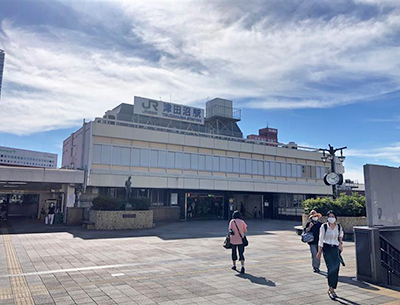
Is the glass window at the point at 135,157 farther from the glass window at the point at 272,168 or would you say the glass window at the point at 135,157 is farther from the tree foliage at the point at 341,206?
the glass window at the point at 272,168

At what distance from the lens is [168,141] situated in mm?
27984

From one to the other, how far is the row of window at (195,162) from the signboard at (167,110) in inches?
148

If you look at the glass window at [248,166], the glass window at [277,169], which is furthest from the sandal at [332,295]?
the glass window at [277,169]

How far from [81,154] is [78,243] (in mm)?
13228

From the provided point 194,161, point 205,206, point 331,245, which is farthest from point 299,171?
point 331,245

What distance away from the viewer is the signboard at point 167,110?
28719 mm

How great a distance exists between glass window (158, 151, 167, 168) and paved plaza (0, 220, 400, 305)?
1449 centimetres

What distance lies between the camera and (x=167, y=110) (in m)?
30.1

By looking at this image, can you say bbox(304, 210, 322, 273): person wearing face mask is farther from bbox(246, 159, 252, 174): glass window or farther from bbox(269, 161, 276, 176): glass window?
bbox(269, 161, 276, 176): glass window

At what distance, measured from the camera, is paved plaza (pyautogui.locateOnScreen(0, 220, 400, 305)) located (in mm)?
6477

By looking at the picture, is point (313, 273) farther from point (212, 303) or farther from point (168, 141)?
point (168, 141)

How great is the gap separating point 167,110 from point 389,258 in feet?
77.7

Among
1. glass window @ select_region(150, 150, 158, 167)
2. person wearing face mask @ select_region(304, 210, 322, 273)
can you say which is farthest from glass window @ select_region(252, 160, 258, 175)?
person wearing face mask @ select_region(304, 210, 322, 273)

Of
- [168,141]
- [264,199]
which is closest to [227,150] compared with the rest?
[168,141]
